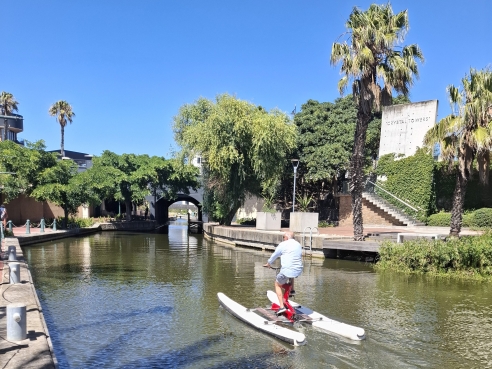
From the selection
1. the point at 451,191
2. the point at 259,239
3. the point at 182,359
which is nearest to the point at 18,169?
the point at 259,239

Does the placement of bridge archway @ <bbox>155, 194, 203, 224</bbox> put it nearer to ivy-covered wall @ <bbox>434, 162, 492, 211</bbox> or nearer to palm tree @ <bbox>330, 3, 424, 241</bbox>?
ivy-covered wall @ <bbox>434, 162, 492, 211</bbox>

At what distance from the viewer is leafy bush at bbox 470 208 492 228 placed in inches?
974

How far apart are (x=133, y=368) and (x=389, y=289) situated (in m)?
8.57

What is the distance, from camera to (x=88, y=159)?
56469 millimetres

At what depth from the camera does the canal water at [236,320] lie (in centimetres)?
707

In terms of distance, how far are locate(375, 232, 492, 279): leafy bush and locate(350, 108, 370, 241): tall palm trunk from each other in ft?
10.9

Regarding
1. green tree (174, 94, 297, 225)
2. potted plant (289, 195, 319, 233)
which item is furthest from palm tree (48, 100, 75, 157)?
potted plant (289, 195, 319, 233)

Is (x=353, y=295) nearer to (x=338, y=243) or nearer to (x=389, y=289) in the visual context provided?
(x=389, y=289)

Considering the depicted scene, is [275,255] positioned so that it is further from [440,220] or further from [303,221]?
[440,220]

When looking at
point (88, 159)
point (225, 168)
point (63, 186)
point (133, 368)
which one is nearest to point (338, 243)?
point (225, 168)

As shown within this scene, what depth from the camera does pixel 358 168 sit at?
19.5 metres

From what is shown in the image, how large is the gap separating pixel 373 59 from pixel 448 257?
8.64m

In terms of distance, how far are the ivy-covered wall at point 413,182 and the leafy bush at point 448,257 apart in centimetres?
1269

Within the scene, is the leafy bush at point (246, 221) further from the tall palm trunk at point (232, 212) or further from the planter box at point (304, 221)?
the planter box at point (304, 221)
